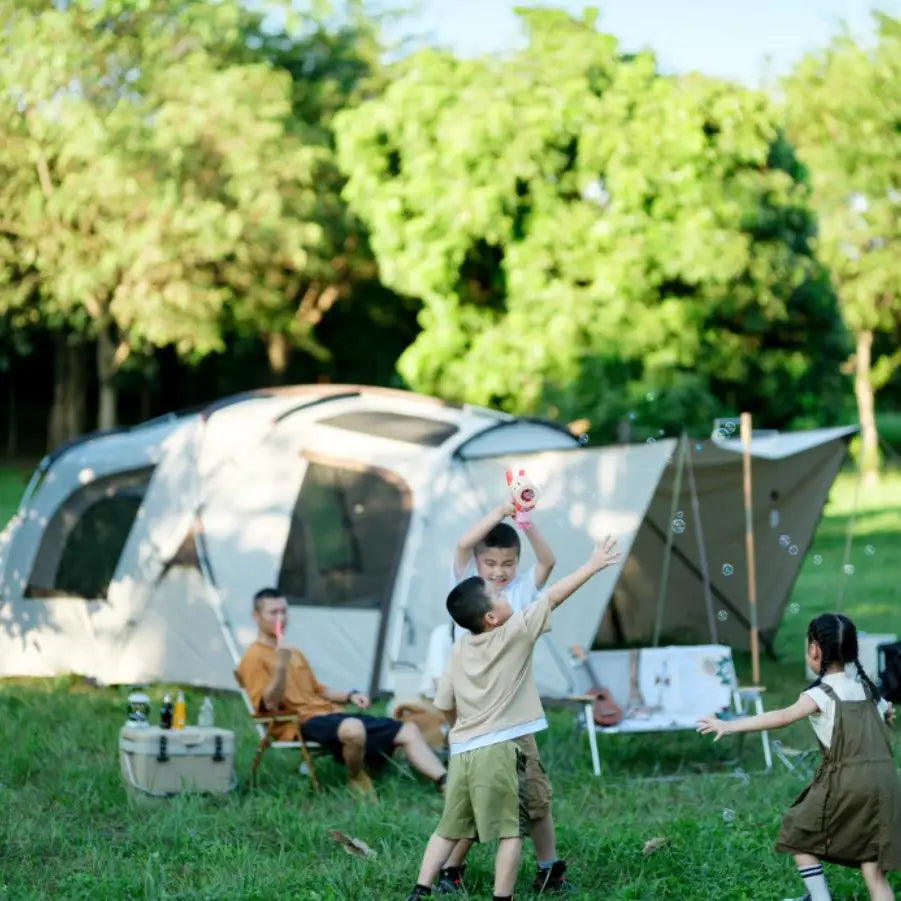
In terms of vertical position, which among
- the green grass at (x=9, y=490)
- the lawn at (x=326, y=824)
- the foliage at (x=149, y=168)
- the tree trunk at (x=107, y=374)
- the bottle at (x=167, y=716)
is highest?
the foliage at (x=149, y=168)

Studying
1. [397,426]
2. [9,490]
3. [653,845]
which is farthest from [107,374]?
[653,845]

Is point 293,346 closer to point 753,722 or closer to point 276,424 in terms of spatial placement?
point 276,424

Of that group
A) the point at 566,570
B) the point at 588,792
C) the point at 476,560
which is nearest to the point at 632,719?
the point at 588,792

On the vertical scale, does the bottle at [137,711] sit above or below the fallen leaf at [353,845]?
above

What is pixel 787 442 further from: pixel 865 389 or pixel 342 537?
pixel 865 389

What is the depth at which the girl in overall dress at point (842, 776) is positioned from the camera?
429 cm

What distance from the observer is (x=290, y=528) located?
8984 millimetres

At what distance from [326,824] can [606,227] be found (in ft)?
42.7

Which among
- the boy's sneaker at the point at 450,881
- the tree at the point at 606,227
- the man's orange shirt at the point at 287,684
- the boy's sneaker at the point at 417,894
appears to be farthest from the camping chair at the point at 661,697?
the tree at the point at 606,227

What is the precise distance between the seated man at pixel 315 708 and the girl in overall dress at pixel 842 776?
2.32 metres

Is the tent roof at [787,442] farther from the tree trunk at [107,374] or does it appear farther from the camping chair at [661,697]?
the tree trunk at [107,374]

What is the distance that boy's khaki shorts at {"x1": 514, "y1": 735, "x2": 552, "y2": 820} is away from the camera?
15.2 ft

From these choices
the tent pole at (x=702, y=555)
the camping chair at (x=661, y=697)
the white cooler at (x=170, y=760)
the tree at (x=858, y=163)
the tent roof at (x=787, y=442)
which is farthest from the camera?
the tree at (x=858, y=163)

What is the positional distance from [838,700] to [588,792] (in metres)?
2.18
